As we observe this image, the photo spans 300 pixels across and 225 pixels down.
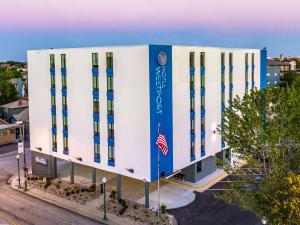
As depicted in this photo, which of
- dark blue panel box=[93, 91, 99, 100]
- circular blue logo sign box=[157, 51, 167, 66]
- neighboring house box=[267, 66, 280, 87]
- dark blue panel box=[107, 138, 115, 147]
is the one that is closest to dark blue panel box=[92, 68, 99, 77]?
dark blue panel box=[93, 91, 99, 100]

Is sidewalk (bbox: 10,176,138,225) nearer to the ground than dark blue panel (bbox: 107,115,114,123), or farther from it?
nearer to the ground

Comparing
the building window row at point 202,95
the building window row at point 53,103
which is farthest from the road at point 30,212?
the building window row at point 202,95

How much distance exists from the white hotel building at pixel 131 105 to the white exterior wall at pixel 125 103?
102 millimetres

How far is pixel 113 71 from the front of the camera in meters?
37.5

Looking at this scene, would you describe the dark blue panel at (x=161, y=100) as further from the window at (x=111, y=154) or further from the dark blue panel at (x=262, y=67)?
the dark blue panel at (x=262, y=67)

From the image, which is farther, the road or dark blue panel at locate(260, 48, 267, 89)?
dark blue panel at locate(260, 48, 267, 89)

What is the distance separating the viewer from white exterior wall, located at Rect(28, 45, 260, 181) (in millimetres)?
36125

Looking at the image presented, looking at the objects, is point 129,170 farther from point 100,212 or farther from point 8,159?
point 8,159

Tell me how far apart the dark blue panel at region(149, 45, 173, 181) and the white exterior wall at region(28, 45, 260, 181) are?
544 millimetres

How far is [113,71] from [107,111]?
14.4ft

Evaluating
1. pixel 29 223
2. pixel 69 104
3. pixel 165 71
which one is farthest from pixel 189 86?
pixel 29 223

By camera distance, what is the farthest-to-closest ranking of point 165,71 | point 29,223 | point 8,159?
point 8,159 → point 165,71 → point 29,223

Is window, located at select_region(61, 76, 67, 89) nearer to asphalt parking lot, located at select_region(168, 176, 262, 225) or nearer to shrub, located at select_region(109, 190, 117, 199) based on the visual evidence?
shrub, located at select_region(109, 190, 117, 199)

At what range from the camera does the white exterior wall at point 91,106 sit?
35906 millimetres
